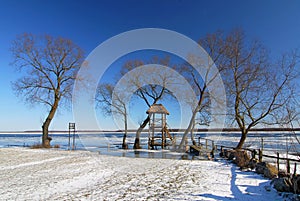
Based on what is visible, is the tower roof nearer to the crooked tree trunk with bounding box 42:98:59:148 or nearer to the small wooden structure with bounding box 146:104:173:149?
the small wooden structure with bounding box 146:104:173:149

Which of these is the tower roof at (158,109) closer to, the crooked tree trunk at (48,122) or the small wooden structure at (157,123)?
the small wooden structure at (157,123)

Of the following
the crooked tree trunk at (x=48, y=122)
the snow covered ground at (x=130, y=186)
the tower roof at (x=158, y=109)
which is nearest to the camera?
the snow covered ground at (x=130, y=186)

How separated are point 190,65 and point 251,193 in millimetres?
13803

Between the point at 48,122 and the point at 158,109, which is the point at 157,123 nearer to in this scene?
the point at 158,109

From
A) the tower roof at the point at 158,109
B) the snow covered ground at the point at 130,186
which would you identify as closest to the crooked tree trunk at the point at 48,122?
the tower roof at the point at 158,109

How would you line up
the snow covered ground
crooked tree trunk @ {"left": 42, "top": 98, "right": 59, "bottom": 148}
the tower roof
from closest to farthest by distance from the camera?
the snow covered ground → crooked tree trunk @ {"left": 42, "top": 98, "right": 59, "bottom": 148} → the tower roof

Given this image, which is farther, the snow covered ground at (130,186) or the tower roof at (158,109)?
the tower roof at (158,109)

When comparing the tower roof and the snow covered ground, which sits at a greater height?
the tower roof

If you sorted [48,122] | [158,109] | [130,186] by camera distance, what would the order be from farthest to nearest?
[158,109]
[48,122]
[130,186]

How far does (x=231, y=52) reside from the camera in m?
14.2

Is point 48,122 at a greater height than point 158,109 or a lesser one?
lesser

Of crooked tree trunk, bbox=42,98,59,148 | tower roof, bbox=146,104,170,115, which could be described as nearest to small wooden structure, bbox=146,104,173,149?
tower roof, bbox=146,104,170,115

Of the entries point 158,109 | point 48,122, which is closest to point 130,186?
point 158,109

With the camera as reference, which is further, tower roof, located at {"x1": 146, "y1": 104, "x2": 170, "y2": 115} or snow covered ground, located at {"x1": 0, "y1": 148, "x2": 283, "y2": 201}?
tower roof, located at {"x1": 146, "y1": 104, "x2": 170, "y2": 115}
